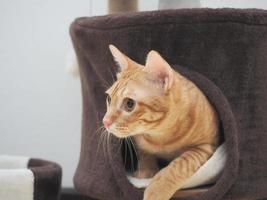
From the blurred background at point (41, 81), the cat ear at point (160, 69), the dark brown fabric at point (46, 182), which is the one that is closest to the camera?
the cat ear at point (160, 69)

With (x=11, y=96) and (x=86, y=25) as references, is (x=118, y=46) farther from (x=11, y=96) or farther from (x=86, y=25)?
(x=11, y=96)

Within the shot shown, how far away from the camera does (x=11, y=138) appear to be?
4.41 ft

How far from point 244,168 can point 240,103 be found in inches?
4.4

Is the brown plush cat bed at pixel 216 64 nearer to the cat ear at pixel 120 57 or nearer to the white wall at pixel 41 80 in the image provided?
the cat ear at pixel 120 57

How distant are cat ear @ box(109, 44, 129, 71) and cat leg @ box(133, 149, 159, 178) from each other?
0.49 ft

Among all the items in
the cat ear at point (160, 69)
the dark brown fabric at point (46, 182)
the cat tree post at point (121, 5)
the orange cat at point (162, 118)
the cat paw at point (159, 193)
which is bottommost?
the dark brown fabric at point (46, 182)

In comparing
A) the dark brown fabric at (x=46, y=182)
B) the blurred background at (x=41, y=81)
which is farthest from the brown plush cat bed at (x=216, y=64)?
the blurred background at (x=41, y=81)

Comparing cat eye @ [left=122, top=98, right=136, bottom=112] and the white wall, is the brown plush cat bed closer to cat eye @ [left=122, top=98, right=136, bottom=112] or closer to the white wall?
cat eye @ [left=122, top=98, right=136, bottom=112]

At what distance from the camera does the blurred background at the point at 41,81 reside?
1.30 metres

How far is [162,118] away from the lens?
71 centimetres

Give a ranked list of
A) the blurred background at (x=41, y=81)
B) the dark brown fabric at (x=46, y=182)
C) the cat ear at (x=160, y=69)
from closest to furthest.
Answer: the cat ear at (x=160, y=69)
the dark brown fabric at (x=46, y=182)
the blurred background at (x=41, y=81)

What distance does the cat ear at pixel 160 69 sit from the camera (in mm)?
686

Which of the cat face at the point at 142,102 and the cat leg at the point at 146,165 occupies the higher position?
the cat face at the point at 142,102

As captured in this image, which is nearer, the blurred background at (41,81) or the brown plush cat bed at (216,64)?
the brown plush cat bed at (216,64)
